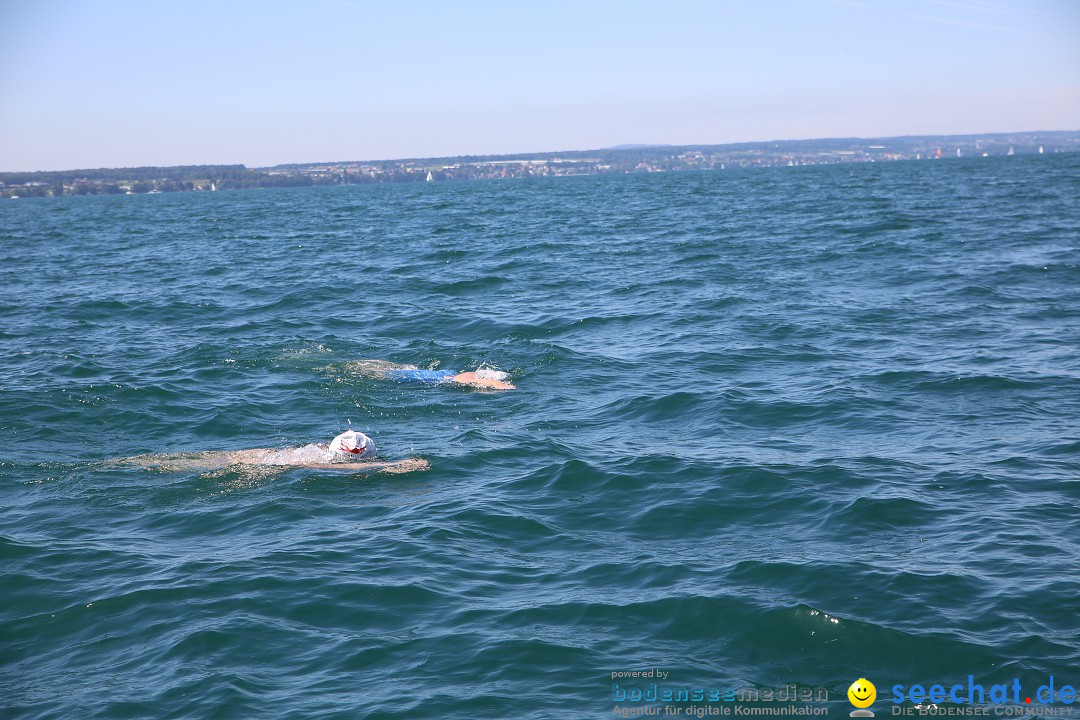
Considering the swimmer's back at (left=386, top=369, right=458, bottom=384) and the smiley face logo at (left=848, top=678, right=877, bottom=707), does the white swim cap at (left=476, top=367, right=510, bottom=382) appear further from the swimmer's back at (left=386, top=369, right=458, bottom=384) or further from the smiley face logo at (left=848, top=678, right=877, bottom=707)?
the smiley face logo at (left=848, top=678, right=877, bottom=707)

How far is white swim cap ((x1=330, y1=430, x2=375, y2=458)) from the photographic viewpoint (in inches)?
477

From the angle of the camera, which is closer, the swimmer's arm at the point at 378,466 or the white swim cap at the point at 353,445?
the swimmer's arm at the point at 378,466

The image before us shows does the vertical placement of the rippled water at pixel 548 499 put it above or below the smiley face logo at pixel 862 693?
above

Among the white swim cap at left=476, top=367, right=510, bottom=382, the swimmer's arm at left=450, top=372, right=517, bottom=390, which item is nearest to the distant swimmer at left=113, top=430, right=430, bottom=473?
the swimmer's arm at left=450, top=372, right=517, bottom=390

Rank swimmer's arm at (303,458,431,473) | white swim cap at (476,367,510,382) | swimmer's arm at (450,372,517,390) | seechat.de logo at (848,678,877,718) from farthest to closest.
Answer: white swim cap at (476,367,510,382) < swimmer's arm at (450,372,517,390) < swimmer's arm at (303,458,431,473) < seechat.de logo at (848,678,877,718)

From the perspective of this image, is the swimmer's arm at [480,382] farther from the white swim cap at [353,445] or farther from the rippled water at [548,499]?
the white swim cap at [353,445]

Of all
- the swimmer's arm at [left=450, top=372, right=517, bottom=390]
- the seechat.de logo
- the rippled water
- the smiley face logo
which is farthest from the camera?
the swimmer's arm at [left=450, top=372, right=517, bottom=390]

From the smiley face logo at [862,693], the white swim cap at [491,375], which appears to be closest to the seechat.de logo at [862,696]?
the smiley face logo at [862,693]

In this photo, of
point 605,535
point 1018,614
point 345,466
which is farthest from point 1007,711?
point 345,466

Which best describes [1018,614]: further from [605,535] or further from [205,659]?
[205,659]

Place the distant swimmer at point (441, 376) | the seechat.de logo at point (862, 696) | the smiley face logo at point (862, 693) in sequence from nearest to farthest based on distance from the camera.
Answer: the seechat.de logo at point (862, 696)
the smiley face logo at point (862, 693)
the distant swimmer at point (441, 376)

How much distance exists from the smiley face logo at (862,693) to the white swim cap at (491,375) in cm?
1038

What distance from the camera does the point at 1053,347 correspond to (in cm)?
1650

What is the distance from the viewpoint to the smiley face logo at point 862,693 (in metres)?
6.51
